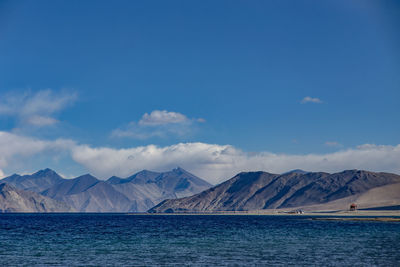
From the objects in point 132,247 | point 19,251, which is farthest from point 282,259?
point 19,251

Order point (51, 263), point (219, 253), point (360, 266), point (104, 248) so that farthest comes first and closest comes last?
point (104, 248) < point (219, 253) < point (51, 263) < point (360, 266)

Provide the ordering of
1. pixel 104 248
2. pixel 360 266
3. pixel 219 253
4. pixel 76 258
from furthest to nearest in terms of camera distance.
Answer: pixel 104 248 → pixel 219 253 → pixel 76 258 → pixel 360 266

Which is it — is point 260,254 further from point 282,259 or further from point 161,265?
point 161,265

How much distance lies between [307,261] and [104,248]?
108 ft

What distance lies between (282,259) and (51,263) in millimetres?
29207

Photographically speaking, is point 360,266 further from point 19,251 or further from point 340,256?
point 19,251

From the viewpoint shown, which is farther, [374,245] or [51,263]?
[374,245]

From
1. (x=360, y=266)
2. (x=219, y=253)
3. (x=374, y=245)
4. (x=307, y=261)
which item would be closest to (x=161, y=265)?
(x=219, y=253)

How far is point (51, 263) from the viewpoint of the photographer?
56.1m

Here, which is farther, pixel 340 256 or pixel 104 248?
pixel 104 248

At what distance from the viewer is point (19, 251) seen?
68625 millimetres

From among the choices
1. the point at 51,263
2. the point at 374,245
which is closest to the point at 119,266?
the point at 51,263

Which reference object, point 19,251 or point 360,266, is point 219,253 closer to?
point 360,266

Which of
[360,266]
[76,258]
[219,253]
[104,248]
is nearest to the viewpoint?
[360,266]
